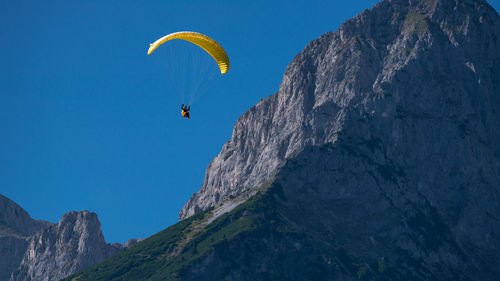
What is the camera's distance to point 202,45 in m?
166

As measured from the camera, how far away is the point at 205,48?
167 m

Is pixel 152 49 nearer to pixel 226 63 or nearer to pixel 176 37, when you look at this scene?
pixel 176 37

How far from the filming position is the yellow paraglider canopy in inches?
6220

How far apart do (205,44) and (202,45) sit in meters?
1.04

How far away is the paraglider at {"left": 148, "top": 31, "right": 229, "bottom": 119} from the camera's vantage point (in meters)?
158

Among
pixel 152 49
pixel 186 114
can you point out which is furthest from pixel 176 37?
pixel 186 114

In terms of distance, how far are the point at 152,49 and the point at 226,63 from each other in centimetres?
1569

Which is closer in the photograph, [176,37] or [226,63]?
[176,37]

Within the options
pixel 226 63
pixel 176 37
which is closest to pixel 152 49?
pixel 176 37

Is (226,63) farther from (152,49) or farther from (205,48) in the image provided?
(152,49)

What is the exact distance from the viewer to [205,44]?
165250mm

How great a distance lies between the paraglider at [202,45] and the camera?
158 m

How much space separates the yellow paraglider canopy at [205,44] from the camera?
158 m

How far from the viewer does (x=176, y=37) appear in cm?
15762
